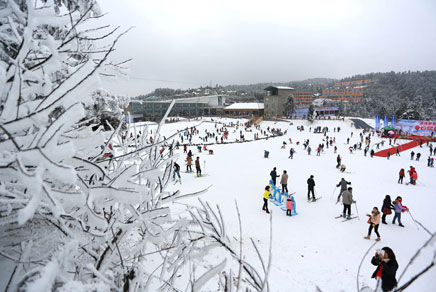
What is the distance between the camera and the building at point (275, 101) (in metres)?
66.1

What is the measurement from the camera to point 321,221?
806 centimetres

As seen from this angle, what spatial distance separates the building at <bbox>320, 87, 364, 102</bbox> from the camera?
125 metres

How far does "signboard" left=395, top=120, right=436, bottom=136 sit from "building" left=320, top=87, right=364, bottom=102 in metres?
93.9

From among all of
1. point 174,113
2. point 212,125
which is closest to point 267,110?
point 212,125

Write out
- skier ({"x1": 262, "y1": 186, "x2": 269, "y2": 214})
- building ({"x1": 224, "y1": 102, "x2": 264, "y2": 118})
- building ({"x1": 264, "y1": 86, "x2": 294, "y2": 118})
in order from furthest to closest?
building ({"x1": 224, "y1": 102, "x2": 264, "y2": 118}), building ({"x1": 264, "y1": 86, "x2": 294, "y2": 118}), skier ({"x1": 262, "y1": 186, "x2": 269, "y2": 214})

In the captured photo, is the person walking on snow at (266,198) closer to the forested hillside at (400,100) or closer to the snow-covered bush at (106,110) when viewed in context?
the snow-covered bush at (106,110)

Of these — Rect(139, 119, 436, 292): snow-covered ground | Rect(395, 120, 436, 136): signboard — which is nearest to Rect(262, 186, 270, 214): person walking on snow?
Rect(139, 119, 436, 292): snow-covered ground

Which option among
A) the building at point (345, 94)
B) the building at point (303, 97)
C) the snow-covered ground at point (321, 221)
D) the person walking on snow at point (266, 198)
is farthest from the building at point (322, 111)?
the building at point (303, 97)

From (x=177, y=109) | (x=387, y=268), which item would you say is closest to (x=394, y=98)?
(x=177, y=109)

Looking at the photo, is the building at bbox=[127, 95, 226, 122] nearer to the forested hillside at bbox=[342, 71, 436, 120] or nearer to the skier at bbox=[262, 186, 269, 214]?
the forested hillside at bbox=[342, 71, 436, 120]

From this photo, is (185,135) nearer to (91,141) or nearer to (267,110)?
(91,141)

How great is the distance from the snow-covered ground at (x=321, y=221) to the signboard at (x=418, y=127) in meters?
19.0

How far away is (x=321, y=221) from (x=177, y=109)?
70017 millimetres

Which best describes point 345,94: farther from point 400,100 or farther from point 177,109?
point 177,109
